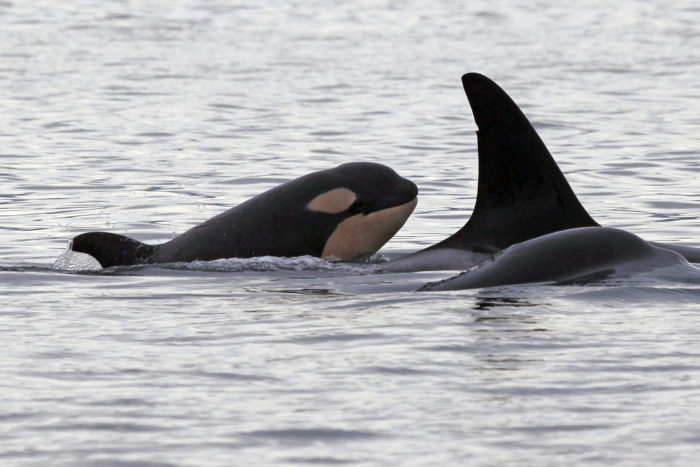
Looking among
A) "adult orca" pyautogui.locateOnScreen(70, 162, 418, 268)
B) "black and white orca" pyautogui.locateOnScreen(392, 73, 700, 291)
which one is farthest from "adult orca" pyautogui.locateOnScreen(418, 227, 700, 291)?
"adult orca" pyautogui.locateOnScreen(70, 162, 418, 268)

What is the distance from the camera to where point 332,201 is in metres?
12.3

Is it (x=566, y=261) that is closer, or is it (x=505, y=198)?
(x=566, y=261)

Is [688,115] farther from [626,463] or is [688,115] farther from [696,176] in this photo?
[626,463]

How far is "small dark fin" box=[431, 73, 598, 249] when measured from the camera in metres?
11.9

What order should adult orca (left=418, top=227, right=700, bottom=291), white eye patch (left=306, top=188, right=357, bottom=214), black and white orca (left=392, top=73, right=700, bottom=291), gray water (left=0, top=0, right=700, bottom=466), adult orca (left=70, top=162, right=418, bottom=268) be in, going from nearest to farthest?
gray water (left=0, top=0, right=700, bottom=466) < adult orca (left=418, top=227, right=700, bottom=291) < black and white orca (left=392, top=73, right=700, bottom=291) < adult orca (left=70, top=162, right=418, bottom=268) < white eye patch (left=306, top=188, right=357, bottom=214)

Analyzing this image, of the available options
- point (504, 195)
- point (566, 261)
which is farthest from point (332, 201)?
point (566, 261)

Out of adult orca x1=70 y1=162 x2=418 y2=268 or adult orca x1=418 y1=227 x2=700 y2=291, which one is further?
adult orca x1=70 y1=162 x2=418 y2=268

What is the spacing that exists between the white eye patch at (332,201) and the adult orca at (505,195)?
2.07 ft

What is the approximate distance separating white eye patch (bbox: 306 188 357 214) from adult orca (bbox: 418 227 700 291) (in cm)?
203

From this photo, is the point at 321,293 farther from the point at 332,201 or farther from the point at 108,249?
the point at 108,249

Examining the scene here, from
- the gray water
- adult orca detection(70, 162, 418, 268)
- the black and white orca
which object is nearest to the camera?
the gray water

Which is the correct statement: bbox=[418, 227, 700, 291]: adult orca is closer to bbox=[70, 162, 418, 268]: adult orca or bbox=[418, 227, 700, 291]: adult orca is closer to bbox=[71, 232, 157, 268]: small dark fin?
bbox=[70, 162, 418, 268]: adult orca

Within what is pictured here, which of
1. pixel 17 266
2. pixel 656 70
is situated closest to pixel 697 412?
pixel 17 266

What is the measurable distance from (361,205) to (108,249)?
1.95 m
